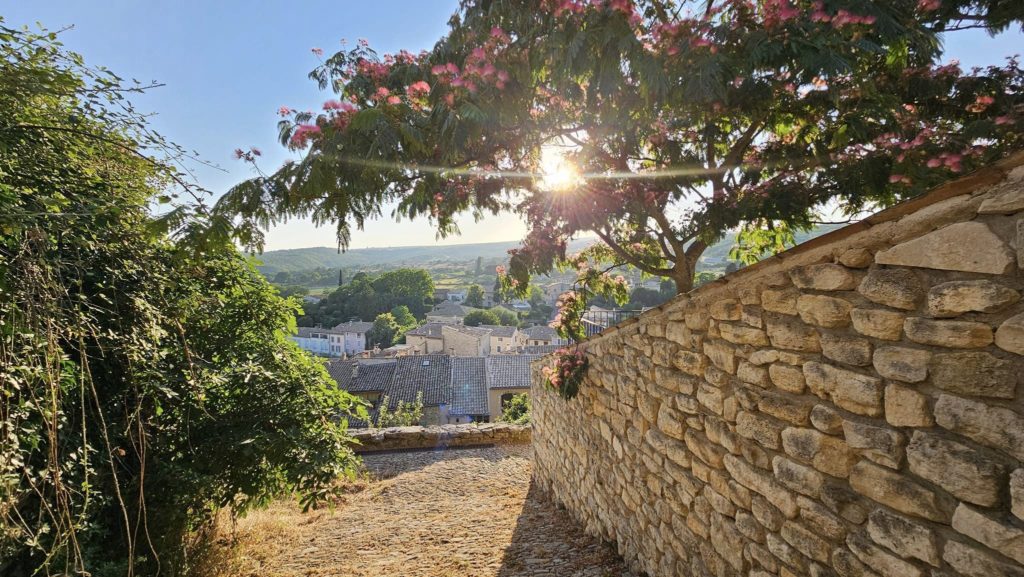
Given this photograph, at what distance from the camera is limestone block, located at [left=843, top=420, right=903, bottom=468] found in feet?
4.85

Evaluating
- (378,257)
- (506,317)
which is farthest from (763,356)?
(378,257)

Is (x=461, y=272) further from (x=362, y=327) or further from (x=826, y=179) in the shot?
(x=826, y=179)

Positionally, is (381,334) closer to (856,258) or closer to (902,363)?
(856,258)

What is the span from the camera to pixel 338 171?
3.53m

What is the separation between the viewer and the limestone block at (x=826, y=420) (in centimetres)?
169

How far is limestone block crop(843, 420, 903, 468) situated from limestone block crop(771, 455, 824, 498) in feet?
0.81

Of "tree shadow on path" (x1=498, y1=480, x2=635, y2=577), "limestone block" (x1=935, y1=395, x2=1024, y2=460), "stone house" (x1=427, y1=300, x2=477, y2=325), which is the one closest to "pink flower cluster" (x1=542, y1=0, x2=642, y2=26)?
"limestone block" (x1=935, y1=395, x2=1024, y2=460)

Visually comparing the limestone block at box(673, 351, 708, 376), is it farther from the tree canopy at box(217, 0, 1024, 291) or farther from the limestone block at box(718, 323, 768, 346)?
the tree canopy at box(217, 0, 1024, 291)

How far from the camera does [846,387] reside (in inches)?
64.8

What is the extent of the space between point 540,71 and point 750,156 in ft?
9.10

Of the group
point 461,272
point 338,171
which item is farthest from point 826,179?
point 461,272

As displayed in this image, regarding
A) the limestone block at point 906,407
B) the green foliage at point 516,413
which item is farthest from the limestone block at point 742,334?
the green foliage at point 516,413

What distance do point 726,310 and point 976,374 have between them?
1.12m

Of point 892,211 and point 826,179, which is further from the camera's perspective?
point 826,179
